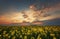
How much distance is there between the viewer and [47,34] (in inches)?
494

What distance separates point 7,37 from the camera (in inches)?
500

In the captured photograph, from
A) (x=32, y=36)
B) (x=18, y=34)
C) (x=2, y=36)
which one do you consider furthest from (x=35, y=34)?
(x=2, y=36)

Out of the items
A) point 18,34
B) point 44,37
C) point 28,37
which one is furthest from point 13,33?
point 44,37

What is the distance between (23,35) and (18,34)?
1.42 ft

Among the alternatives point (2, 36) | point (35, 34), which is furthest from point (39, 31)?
point (2, 36)

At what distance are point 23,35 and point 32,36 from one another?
691mm

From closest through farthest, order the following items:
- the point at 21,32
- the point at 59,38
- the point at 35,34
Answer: the point at 59,38
the point at 35,34
the point at 21,32

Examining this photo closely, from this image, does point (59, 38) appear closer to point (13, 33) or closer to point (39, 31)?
point (39, 31)

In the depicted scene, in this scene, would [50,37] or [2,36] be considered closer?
[50,37]

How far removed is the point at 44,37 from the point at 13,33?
2.12 meters

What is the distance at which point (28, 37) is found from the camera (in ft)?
40.0

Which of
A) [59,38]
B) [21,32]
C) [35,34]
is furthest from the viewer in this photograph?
[21,32]

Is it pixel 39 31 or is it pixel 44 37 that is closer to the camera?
pixel 44 37

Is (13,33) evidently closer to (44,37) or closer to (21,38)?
(21,38)
